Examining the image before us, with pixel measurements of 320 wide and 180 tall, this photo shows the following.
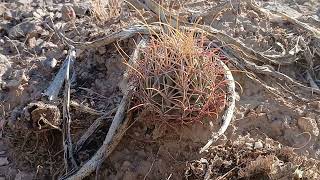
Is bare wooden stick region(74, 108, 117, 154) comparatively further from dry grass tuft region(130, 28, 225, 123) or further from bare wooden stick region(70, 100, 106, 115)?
dry grass tuft region(130, 28, 225, 123)

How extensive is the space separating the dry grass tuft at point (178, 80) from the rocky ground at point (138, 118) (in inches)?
4.7

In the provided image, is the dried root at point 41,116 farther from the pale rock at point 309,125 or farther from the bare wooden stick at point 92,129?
the pale rock at point 309,125

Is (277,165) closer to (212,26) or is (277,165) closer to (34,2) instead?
(212,26)

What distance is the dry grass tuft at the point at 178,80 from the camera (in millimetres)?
2414

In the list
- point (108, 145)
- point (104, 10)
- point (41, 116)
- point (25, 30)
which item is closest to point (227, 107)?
point (108, 145)

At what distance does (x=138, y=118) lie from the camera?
259 centimetres

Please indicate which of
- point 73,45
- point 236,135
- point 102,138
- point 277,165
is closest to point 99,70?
point 73,45

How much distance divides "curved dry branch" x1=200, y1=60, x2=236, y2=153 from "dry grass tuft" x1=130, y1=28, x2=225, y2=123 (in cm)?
5

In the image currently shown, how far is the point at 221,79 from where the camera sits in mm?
2602

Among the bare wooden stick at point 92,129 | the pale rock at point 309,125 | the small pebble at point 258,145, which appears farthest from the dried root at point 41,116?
the pale rock at point 309,125

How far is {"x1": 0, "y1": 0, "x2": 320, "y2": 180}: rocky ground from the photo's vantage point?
2.50m

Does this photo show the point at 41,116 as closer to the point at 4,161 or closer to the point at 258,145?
the point at 4,161

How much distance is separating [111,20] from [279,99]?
1.09 metres

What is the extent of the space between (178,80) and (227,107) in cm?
30
